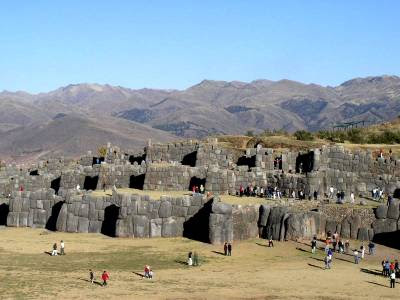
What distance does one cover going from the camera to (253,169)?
4847cm

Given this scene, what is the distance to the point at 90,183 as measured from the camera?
166 ft

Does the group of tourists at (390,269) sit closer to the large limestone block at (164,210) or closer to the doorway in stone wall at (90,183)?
the large limestone block at (164,210)

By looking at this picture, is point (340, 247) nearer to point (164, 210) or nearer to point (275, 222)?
point (275, 222)

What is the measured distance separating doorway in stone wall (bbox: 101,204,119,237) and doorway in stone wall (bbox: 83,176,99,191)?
9662mm

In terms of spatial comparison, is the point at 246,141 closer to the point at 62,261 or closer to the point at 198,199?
the point at 198,199

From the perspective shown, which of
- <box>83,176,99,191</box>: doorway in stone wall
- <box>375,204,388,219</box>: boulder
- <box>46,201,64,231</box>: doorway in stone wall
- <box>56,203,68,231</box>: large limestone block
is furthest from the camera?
<box>83,176,99,191</box>: doorway in stone wall

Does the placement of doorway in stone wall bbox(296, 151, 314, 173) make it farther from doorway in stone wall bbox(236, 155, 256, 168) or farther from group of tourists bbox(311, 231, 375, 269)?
group of tourists bbox(311, 231, 375, 269)

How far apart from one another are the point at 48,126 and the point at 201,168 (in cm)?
12927

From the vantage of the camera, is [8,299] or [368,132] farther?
[368,132]

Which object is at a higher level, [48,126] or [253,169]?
[48,126]

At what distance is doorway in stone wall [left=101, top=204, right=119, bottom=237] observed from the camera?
3981 cm

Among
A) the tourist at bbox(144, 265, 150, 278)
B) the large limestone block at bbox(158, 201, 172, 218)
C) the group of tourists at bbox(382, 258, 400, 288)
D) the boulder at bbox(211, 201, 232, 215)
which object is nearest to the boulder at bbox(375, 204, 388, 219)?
the group of tourists at bbox(382, 258, 400, 288)

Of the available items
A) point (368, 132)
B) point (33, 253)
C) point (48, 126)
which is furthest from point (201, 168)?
point (48, 126)

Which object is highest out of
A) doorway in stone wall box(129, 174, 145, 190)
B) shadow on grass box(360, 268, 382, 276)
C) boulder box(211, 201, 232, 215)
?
Answer: doorway in stone wall box(129, 174, 145, 190)
